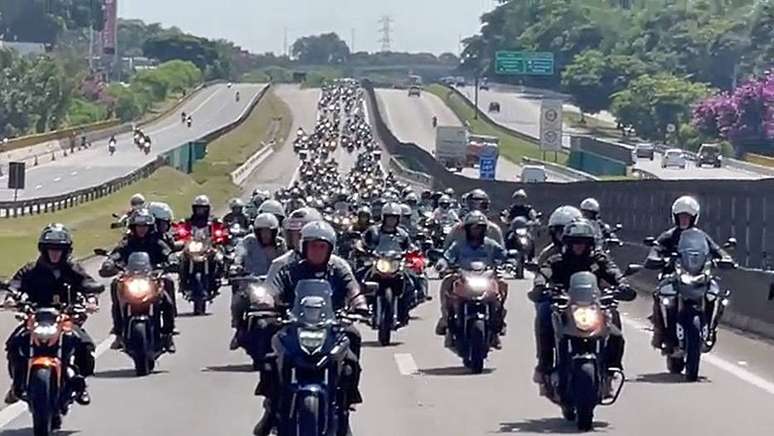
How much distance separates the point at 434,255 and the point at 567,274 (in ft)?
19.6

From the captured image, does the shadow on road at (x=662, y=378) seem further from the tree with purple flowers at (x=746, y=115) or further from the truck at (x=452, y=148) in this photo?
the truck at (x=452, y=148)

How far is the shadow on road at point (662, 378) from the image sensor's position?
2066 centimetres

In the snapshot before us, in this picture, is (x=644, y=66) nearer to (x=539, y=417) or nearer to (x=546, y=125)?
(x=546, y=125)

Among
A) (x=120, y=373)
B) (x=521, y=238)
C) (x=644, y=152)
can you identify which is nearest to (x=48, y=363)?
(x=120, y=373)

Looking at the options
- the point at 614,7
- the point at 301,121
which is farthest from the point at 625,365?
the point at 614,7

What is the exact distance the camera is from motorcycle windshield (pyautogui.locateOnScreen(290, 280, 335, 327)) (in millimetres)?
13461

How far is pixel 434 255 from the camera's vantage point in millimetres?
23000

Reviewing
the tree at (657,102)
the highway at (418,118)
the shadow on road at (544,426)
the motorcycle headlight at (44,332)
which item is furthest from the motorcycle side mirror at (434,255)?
the highway at (418,118)

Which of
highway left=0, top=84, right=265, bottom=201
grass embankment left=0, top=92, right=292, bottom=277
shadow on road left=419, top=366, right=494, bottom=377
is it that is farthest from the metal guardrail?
shadow on road left=419, top=366, right=494, bottom=377

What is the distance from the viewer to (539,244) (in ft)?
171

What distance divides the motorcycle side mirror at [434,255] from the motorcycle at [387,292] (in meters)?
1.64

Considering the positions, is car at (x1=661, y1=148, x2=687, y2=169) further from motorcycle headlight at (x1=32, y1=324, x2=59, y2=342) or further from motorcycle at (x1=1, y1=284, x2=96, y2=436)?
motorcycle headlight at (x1=32, y1=324, x2=59, y2=342)

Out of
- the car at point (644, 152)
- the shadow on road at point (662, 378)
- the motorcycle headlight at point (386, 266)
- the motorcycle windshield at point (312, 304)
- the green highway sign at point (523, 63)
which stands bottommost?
the car at point (644, 152)

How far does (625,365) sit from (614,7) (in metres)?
171
